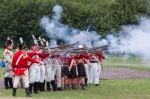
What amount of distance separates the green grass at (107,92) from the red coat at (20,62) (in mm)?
1003

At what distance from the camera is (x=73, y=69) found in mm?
25219

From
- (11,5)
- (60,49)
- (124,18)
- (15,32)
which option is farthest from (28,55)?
(11,5)

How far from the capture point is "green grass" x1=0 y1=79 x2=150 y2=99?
21969mm

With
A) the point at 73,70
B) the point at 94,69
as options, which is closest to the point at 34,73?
the point at 73,70

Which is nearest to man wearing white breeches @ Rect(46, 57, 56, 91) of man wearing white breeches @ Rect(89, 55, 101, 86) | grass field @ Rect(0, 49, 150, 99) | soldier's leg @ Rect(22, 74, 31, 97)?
grass field @ Rect(0, 49, 150, 99)

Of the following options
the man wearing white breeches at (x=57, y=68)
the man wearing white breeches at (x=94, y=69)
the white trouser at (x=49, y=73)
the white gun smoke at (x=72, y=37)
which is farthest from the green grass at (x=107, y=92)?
the white gun smoke at (x=72, y=37)

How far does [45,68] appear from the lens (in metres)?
24.2

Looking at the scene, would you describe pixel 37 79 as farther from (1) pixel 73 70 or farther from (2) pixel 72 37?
(2) pixel 72 37

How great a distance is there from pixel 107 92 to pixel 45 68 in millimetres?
2707

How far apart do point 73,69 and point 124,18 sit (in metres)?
16.6

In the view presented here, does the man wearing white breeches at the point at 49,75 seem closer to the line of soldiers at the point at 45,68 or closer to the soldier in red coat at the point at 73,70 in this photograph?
the line of soldiers at the point at 45,68

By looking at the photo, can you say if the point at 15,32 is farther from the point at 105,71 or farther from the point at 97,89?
the point at 97,89

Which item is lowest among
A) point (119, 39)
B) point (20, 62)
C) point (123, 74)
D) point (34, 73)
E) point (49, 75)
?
point (123, 74)

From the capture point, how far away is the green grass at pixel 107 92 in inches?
865
